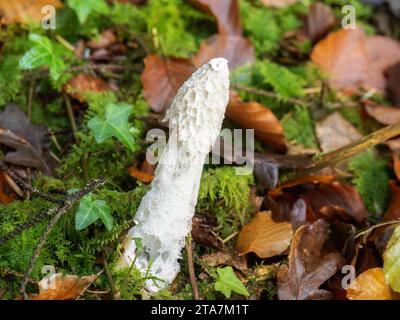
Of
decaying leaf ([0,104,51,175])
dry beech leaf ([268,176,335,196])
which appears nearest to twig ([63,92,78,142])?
decaying leaf ([0,104,51,175])

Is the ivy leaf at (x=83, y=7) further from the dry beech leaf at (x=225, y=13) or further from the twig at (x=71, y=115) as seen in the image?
the dry beech leaf at (x=225, y=13)

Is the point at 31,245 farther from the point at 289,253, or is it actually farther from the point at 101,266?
the point at 289,253

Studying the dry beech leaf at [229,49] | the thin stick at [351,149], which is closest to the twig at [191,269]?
the thin stick at [351,149]

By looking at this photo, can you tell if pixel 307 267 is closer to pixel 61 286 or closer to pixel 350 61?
pixel 61 286

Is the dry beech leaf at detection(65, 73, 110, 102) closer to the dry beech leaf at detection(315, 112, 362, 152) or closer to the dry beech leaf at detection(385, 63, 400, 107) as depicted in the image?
the dry beech leaf at detection(315, 112, 362, 152)

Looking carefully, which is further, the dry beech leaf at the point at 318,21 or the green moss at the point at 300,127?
the dry beech leaf at the point at 318,21

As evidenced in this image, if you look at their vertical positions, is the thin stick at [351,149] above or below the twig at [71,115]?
below
